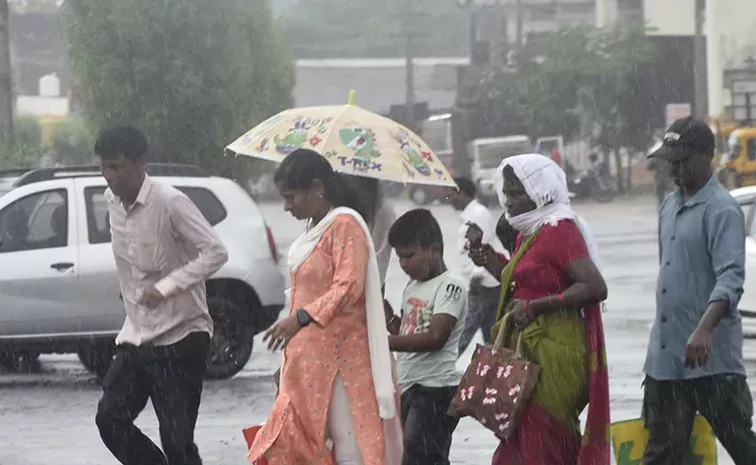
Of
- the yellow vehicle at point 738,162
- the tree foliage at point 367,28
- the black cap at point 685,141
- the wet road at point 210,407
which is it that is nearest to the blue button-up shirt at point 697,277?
the black cap at point 685,141

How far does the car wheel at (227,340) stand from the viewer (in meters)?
12.9

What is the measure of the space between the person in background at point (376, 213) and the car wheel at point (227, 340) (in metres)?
4.74

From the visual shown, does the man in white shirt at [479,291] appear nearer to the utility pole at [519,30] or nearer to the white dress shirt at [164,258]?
the white dress shirt at [164,258]

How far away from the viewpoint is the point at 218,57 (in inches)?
1113

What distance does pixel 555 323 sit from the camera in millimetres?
5848

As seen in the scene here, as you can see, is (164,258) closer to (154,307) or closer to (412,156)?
(154,307)

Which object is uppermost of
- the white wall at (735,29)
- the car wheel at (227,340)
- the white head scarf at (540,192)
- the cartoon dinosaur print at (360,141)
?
the white wall at (735,29)

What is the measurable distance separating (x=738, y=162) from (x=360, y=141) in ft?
110

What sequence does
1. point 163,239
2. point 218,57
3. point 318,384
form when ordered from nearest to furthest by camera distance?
point 318,384 → point 163,239 → point 218,57

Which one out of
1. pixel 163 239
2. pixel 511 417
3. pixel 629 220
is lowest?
pixel 629 220

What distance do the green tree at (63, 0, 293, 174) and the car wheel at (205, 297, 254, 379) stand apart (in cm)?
1493

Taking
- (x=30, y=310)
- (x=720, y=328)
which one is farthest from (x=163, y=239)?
(x=30, y=310)

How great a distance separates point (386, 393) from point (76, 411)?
606 centimetres

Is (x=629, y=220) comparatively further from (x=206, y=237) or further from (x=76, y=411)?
(x=206, y=237)
